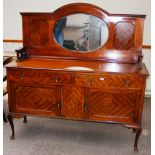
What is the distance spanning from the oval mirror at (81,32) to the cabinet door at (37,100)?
1.94ft

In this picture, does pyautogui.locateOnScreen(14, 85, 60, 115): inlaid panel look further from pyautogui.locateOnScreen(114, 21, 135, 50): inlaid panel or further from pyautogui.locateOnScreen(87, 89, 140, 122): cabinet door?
pyautogui.locateOnScreen(114, 21, 135, 50): inlaid panel

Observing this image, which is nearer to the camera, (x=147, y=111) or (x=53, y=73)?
(x=53, y=73)

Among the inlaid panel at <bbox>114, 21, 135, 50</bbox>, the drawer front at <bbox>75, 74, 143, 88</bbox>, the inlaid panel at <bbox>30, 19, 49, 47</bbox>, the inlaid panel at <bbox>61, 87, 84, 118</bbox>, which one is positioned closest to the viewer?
the drawer front at <bbox>75, 74, 143, 88</bbox>

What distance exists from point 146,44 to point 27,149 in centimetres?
216

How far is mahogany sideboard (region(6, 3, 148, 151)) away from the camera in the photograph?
7.07ft

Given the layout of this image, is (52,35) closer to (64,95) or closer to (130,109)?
(64,95)

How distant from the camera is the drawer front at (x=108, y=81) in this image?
82.7 inches

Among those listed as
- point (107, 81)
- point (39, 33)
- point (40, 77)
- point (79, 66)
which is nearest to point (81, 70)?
point (79, 66)

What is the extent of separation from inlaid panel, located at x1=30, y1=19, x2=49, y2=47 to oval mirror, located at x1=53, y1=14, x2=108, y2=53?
11cm

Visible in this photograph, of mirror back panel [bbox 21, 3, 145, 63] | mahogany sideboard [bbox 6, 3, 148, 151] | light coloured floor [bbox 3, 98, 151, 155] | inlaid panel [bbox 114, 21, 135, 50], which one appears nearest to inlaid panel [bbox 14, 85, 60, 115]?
mahogany sideboard [bbox 6, 3, 148, 151]

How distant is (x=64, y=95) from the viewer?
7.36 feet

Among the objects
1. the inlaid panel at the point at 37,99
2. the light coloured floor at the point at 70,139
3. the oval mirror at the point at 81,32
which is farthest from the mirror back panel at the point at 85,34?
the light coloured floor at the point at 70,139

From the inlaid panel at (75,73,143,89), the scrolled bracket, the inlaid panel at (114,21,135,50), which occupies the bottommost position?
the inlaid panel at (75,73,143,89)

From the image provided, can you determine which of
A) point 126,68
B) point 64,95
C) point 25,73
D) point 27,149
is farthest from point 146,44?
point 27,149
